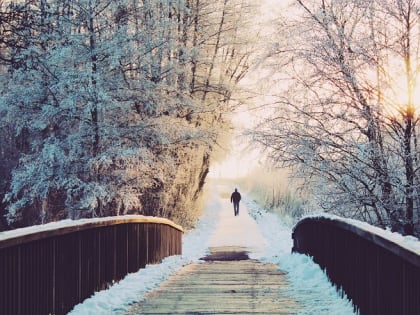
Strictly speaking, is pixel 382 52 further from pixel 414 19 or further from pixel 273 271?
pixel 273 271

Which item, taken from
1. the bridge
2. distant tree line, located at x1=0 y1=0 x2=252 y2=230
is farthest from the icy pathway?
the bridge

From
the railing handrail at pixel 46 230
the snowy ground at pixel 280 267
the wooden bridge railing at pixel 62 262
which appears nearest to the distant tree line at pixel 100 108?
the snowy ground at pixel 280 267

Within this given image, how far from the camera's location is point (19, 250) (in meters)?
4.75

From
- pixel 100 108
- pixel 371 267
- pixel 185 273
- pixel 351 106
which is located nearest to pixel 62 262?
pixel 371 267

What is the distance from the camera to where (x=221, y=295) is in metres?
7.14

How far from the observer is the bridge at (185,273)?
452 cm

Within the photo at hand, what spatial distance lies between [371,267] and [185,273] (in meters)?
5.30

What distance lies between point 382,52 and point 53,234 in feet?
21.9

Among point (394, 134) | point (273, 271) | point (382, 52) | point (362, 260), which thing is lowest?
point (273, 271)

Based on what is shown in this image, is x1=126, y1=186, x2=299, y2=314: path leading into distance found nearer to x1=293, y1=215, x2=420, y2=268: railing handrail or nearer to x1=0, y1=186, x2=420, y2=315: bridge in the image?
x1=0, y1=186, x2=420, y2=315: bridge

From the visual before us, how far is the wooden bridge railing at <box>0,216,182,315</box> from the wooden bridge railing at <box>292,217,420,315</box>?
2.86 meters

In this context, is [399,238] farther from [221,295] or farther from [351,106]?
[351,106]

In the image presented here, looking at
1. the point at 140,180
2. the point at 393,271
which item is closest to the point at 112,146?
the point at 140,180

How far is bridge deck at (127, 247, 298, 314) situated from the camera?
20.3ft
